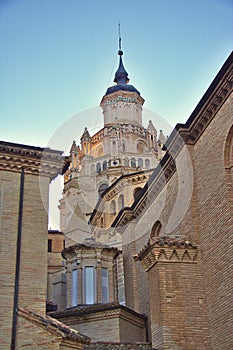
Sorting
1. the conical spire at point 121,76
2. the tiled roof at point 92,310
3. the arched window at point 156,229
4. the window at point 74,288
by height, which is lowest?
the tiled roof at point 92,310

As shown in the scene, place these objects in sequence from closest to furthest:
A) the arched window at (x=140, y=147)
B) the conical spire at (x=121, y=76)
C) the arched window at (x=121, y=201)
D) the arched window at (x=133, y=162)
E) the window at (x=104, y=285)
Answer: the window at (x=104, y=285) → the arched window at (x=121, y=201) → the arched window at (x=133, y=162) → the arched window at (x=140, y=147) → the conical spire at (x=121, y=76)

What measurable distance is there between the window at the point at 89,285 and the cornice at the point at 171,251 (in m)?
9.81

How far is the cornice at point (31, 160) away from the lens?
1590 cm

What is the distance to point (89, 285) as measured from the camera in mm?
25781

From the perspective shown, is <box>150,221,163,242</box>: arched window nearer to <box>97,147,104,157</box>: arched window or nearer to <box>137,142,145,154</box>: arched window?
<box>137,142,145,154</box>: arched window

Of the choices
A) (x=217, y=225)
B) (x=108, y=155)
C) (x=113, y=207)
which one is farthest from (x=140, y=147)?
(x=217, y=225)

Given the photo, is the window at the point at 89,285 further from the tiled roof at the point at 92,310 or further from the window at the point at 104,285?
the tiled roof at the point at 92,310

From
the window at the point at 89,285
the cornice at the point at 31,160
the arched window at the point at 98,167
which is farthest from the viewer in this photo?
the arched window at the point at 98,167

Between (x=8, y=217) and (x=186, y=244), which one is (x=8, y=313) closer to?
(x=8, y=217)

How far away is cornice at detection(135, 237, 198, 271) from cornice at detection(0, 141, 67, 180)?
3.85 m

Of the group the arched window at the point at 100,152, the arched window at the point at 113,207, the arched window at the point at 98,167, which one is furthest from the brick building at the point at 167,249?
the arched window at the point at 100,152

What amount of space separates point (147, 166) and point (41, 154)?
4007 centimetres

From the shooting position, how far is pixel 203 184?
54.5ft

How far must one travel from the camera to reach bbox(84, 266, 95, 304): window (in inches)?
992
